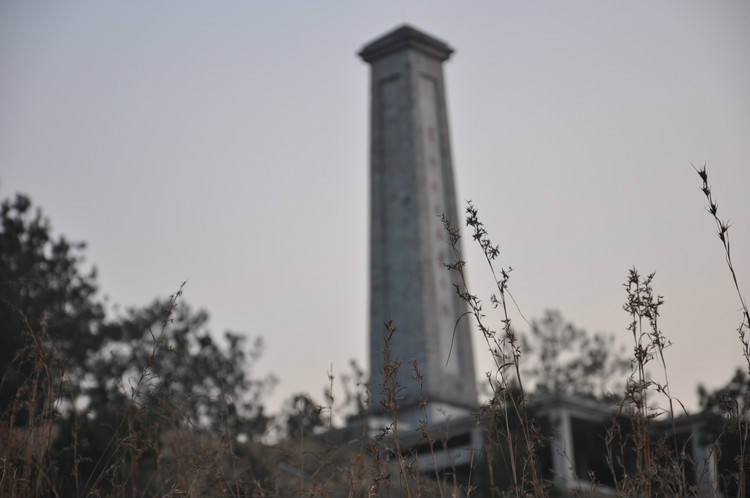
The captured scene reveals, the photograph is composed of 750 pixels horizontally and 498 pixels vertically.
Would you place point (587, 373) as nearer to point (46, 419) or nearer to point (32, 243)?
point (32, 243)

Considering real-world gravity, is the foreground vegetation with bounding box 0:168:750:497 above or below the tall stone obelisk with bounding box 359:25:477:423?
below

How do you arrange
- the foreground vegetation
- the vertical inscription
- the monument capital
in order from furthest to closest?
1. the monument capital
2. the vertical inscription
3. the foreground vegetation

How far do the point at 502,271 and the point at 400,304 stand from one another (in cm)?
2098

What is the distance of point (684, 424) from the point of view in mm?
18234

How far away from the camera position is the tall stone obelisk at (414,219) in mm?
22812

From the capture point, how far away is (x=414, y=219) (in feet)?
78.0

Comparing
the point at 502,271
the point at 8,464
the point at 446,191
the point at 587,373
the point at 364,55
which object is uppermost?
the point at 364,55

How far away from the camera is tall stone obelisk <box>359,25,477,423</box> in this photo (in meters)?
22.8

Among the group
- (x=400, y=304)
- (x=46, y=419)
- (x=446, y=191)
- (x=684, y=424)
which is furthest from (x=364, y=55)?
(x=46, y=419)

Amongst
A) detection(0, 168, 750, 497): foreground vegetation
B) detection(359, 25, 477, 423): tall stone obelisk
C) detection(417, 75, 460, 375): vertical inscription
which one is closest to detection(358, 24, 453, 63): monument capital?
detection(359, 25, 477, 423): tall stone obelisk

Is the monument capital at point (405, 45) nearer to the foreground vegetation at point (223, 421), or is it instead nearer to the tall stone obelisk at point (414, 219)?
the tall stone obelisk at point (414, 219)

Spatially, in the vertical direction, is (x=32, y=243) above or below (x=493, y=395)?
above

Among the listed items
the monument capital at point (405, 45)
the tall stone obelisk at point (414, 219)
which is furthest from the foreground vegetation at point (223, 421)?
the monument capital at point (405, 45)

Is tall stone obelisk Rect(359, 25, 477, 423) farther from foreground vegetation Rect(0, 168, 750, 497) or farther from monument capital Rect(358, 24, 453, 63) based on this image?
foreground vegetation Rect(0, 168, 750, 497)
